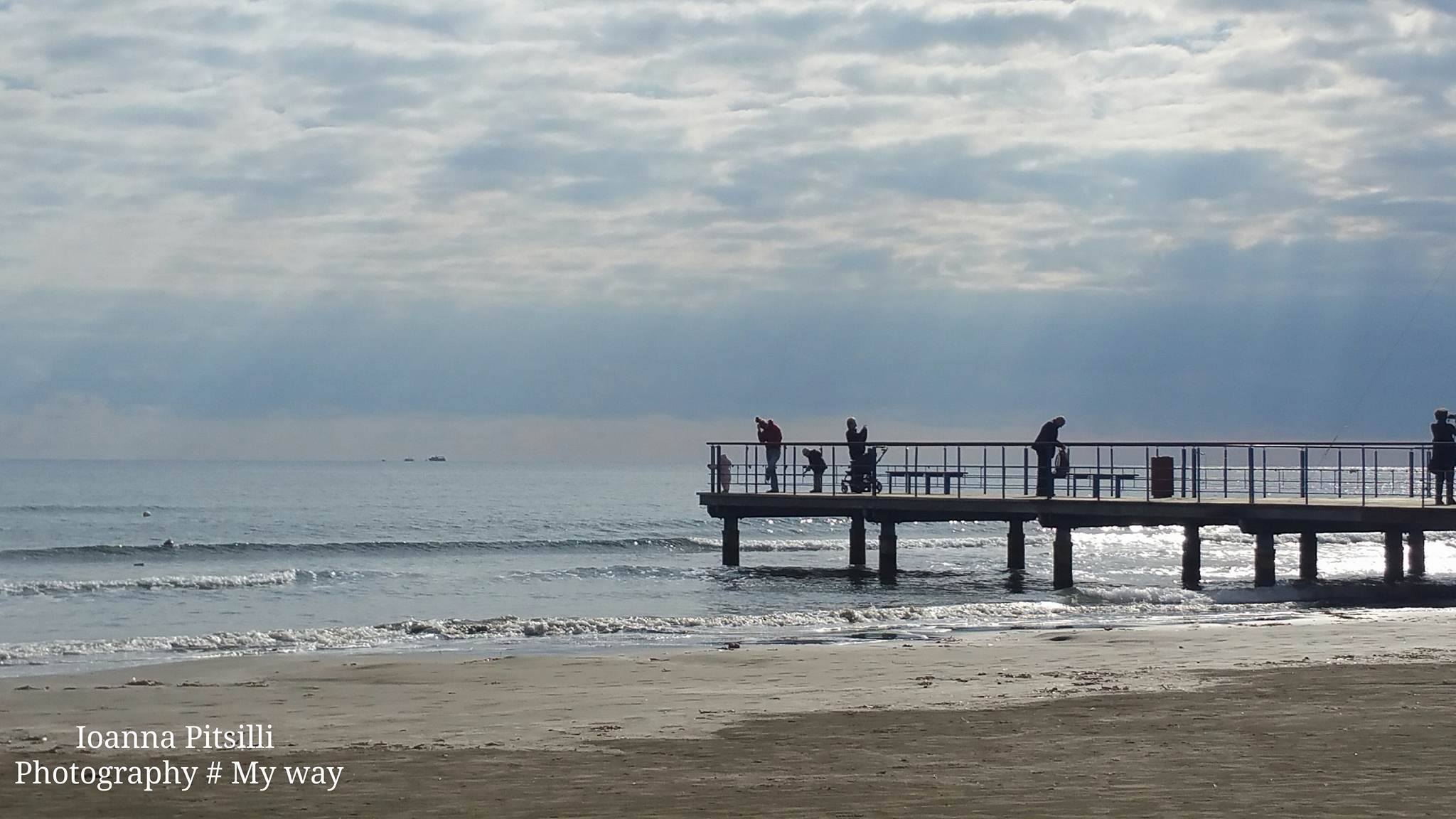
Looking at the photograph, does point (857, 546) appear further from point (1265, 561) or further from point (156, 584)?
point (156, 584)

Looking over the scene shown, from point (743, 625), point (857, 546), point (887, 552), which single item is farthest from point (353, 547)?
point (743, 625)

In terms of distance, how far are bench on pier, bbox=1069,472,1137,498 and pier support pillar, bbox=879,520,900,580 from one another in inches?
179

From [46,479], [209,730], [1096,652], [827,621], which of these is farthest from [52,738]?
[46,479]

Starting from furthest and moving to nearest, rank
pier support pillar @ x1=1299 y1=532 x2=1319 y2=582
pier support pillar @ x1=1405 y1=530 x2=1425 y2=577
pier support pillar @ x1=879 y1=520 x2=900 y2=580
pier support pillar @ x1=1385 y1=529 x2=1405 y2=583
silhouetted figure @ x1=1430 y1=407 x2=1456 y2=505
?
pier support pillar @ x1=879 y1=520 x2=900 y2=580 < pier support pillar @ x1=1405 y1=530 x2=1425 y2=577 < pier support pillar @ x1=1299 y1=532 x2=1319 y2=582 < pier support pillar @ x1=1385 y1=529 x2=1405 y2=583 < silhouetted figure @ x1=1430 y1=407 x2=1456 y2=505

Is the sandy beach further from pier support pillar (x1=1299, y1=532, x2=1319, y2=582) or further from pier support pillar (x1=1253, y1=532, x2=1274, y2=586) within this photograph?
pier support pillar (x1=1299, y1=532, x2=1319, y2=582)

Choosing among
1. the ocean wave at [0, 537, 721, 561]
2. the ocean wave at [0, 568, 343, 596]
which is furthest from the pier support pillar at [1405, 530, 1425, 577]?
the ocean wave at [0, 568, 343, 596]

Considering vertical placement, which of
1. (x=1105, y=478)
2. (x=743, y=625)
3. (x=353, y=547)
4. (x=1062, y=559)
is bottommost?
(x=353, y=547)

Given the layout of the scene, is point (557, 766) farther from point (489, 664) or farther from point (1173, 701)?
point (489, 664)

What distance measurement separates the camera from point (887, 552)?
35.1 metres

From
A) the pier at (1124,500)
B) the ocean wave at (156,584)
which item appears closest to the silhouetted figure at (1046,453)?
the pier at (1124,500)

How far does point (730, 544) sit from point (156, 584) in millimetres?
13883

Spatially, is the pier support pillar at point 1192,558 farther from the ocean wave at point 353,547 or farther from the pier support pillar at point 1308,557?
the ocean wave at point 353,547

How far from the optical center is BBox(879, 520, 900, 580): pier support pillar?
115 feet

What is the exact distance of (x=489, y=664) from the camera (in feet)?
56.9
